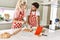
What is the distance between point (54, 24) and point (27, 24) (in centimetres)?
35

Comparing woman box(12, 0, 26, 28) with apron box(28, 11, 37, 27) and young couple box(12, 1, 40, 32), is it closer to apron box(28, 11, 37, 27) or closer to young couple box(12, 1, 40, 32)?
young couple box(12, 1, 40, 32)

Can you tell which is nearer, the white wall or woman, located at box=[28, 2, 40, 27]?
the white wall

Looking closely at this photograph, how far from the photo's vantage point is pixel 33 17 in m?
1.57

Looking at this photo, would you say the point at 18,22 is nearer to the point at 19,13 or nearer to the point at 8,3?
the point at 19,13

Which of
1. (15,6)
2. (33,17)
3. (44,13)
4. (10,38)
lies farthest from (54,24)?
(10,38)

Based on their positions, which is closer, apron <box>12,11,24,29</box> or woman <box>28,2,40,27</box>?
apron <box>12,11,24,29</box>

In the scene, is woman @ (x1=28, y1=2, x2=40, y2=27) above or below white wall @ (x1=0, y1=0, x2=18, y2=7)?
below

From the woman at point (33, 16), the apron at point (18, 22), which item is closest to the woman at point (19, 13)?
the apron at point (18, 22)

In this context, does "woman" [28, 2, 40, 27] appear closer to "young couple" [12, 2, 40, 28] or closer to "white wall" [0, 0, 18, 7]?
"young couple" [12, 2, 40, 28]

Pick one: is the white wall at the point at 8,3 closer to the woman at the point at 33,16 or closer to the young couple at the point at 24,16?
the young couple at the point at 24,16

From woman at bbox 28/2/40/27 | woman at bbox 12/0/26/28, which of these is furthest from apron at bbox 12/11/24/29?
woman at bbox 28/2/40/27

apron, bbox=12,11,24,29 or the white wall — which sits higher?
the white wall

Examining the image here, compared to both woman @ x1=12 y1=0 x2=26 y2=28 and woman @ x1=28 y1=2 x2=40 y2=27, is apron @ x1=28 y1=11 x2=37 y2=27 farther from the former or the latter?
woman @ x1=12 y1=0 x2=26 y2=28

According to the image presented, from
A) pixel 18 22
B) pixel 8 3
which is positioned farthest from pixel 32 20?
pixel 8 3
